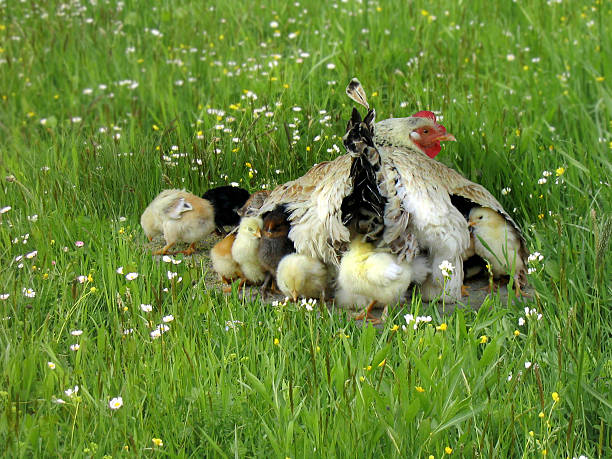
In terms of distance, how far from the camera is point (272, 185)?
6141 millimetres

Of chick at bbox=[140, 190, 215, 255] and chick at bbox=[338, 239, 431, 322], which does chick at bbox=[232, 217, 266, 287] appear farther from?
chick at bbox=[338, 239, 431, 322]

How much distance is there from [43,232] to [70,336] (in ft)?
4.11

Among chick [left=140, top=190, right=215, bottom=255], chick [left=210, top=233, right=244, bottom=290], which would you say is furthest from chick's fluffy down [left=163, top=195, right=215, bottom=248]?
chick [left=210, top=233, right=244, bottom=290]

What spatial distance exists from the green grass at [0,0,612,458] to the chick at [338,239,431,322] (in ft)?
0.55

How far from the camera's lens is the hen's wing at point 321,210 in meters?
4.57

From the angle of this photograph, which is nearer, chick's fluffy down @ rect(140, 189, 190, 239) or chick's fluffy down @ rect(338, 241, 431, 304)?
chick's fluffy down @ rect(338, 241, 431, 304)

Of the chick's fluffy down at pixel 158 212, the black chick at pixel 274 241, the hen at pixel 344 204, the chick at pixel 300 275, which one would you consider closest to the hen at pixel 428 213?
the hen at pixel 344 204

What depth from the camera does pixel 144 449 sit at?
3.34m

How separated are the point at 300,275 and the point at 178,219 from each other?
111 cm

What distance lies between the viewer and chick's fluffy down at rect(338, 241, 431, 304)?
4469 millimetres

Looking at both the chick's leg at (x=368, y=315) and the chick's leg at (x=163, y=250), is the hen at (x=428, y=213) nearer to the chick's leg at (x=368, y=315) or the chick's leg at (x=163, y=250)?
the chick's leg at (x=368, y=315)

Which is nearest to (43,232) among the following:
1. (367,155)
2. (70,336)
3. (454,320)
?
(70,336)

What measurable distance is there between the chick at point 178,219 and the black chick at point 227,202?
58 mm

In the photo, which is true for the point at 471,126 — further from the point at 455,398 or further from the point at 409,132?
the point at 455,398
